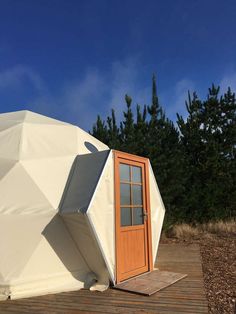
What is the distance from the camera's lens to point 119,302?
197 inches

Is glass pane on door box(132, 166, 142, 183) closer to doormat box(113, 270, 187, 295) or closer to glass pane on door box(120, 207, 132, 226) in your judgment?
glass pane on door box(120, 207, 132, 226)

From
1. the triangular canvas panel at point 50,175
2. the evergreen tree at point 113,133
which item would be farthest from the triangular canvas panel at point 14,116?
the evergreen tree at point 113,133

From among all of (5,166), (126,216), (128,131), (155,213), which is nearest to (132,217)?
(126,216)

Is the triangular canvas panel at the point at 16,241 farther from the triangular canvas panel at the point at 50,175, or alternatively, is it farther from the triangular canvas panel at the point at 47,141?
the triangular canvas panel at the point at 47,141

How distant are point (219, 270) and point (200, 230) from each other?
215 inches

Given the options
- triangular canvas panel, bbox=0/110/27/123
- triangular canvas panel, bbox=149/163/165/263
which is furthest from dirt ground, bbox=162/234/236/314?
triangular canvas panel, bbox=0/110/27/123

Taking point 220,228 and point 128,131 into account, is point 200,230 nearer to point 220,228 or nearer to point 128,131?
point 220,228

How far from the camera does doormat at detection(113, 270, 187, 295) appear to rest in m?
5.48

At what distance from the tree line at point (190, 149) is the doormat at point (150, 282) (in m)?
5.28

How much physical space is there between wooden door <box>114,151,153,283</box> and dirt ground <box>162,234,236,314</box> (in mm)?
1280

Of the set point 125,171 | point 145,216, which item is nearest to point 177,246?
point 145,216

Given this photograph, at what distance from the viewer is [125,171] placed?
6656 mm

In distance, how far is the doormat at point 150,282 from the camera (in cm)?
548

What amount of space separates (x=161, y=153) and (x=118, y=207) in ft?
21.3
